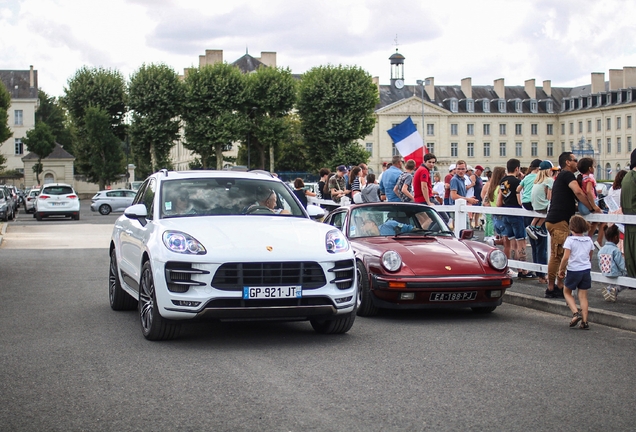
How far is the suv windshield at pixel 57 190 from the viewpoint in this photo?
1692 inches

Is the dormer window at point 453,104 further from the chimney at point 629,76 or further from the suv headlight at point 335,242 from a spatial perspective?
the suv headlight at point 335,242

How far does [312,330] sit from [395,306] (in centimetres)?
127

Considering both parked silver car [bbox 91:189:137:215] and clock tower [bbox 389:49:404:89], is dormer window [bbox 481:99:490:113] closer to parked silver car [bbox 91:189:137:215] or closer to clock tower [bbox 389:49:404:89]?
clock tower [bbox 389:49:404:89]

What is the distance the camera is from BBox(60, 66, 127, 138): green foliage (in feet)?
266

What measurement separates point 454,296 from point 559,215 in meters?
2.20

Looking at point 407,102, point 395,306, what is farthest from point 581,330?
point 407,102

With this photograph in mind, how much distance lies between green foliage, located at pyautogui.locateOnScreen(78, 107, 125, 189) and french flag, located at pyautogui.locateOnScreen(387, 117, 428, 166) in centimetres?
5951

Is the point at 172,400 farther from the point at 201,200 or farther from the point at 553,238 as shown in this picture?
the point at 553,238

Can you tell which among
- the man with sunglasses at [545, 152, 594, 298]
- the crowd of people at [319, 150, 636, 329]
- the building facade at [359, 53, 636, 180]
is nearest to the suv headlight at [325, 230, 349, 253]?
the crowd of people at [319, 150, 636, 329]

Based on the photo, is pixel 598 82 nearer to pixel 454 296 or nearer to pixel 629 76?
pixel 629 76

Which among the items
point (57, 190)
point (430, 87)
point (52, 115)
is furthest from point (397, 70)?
point (57, 190)

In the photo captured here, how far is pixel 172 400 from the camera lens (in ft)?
19.8

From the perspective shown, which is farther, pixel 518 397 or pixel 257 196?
pixel 257 196

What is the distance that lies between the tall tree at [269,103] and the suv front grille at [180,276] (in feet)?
230
